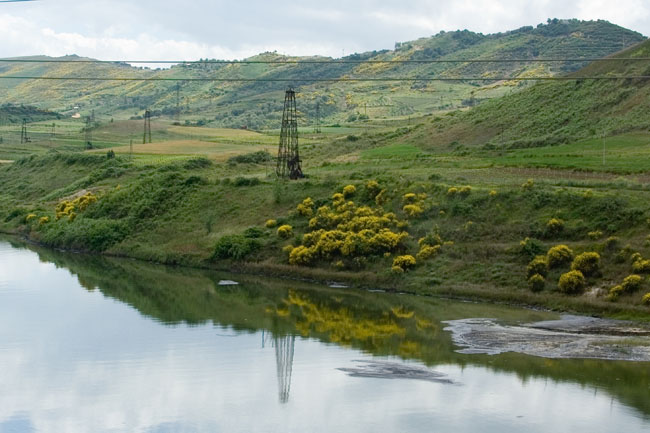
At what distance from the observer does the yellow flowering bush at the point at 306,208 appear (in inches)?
2223

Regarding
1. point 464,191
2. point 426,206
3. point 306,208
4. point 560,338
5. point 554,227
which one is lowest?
point 560,338

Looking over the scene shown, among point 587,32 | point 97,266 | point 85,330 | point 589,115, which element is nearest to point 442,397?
point 85,330

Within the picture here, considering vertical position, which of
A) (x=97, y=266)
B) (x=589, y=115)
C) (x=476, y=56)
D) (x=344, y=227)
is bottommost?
(x=97, y=266)

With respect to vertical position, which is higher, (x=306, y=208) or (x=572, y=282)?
(x=306, y=208)

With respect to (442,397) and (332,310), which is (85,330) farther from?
(442,397)

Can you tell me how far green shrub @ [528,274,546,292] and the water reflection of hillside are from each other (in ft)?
5.87

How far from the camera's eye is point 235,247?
54812mm

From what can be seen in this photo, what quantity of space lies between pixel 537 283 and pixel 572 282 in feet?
5.86

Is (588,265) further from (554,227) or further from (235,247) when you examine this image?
(235,247)

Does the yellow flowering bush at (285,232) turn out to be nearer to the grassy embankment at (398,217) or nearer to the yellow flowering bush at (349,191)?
the grassy embankment at (398,217)

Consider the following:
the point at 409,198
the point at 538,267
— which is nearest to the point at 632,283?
the point at 538,267

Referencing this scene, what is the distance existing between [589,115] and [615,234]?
33.5m

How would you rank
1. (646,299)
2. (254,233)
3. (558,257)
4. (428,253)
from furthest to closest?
1. (254,233)
2. (428,253)
3. (558,257)
4. (646,299)

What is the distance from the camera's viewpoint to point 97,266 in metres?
58.6
